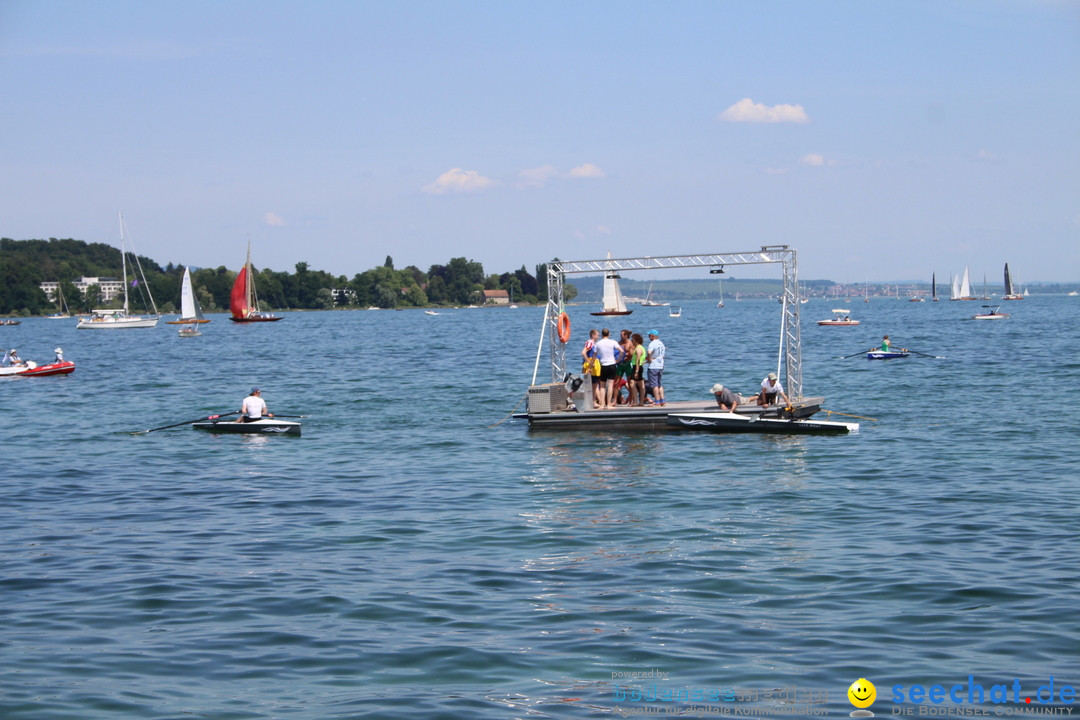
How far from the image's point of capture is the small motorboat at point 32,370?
4806cm

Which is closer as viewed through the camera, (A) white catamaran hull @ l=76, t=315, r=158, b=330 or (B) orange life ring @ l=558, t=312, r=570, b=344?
(B) orange life ring @ l=558, t=312, r=570, b=344

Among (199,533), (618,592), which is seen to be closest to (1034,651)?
(618,592)

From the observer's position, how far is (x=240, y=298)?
5187 inches

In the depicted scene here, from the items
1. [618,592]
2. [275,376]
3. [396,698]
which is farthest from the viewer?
[275,376]

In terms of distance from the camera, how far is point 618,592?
39.0ft

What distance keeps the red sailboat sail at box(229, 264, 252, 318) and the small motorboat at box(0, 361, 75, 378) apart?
8023 cm

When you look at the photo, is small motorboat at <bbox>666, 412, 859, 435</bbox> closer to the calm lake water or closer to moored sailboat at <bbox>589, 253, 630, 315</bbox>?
the calm lake water

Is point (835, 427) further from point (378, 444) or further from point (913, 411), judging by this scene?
point (378, 444)

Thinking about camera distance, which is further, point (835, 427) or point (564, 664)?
point (835, 427)

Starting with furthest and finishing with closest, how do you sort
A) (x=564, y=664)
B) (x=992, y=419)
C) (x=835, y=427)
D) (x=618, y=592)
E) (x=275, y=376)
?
(x=275, y=376), (x=992, y=419), (x=835, y=427), (x=618, y=592), (x=564, y=664)

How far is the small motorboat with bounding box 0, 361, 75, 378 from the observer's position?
4806 centimetres

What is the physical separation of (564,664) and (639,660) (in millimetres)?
721

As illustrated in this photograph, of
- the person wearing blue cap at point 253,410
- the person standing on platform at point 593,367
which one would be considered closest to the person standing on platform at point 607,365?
the person standing on platform at point 593,367

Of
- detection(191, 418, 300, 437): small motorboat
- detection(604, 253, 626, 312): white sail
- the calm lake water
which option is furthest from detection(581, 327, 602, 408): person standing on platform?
detection(604, 253, 626, 312): white sail
